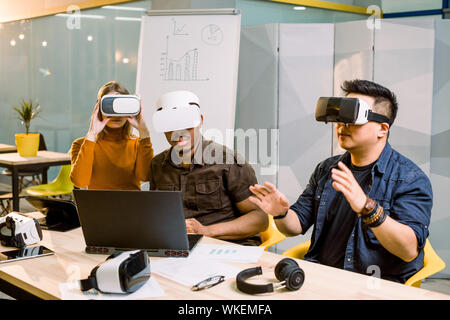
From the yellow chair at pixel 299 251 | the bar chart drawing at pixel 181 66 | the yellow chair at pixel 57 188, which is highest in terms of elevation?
the bar chart drawing at pixel 181 66

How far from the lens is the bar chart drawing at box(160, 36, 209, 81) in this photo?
12.6 feet

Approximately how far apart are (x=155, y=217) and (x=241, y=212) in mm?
789

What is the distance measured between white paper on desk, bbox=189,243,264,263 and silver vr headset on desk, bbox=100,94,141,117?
2.47ft

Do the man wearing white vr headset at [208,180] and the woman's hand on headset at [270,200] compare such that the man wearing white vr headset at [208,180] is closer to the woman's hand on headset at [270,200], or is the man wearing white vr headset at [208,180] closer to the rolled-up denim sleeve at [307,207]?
the rolled-up denim sleeve at [307,207]

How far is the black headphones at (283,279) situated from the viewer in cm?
144

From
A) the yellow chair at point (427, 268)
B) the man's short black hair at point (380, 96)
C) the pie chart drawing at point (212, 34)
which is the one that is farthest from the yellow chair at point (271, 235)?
the pie chart drawing at point (212, 34)

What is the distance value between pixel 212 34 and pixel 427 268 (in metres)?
2.54

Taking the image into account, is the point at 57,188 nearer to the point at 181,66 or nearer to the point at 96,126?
the point at 181,66

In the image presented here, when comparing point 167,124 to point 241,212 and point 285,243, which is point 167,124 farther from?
point 285,243

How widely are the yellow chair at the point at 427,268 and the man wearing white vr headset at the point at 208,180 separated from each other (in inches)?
28.8

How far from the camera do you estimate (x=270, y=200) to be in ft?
6.54

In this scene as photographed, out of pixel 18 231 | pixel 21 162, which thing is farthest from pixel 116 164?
pixel 21 162

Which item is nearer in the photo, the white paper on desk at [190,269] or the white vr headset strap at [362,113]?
the white paper on desk at [190,269]

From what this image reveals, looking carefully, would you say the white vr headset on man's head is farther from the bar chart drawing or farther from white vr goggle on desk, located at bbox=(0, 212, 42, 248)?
the bar chart drawing
